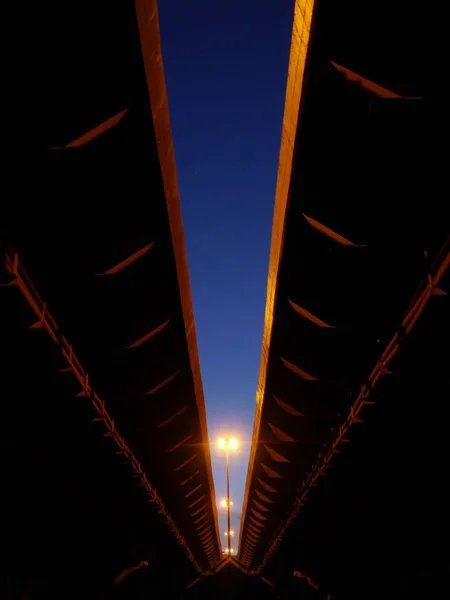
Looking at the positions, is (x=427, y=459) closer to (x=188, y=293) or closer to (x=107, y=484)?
(x=188, y=293)

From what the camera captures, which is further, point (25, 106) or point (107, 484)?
point (107, 484)

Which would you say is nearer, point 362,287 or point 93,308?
point 362,287

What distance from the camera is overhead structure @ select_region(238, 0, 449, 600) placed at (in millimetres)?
2881

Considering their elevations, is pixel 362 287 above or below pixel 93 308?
below

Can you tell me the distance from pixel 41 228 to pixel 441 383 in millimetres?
4875

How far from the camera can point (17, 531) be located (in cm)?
817

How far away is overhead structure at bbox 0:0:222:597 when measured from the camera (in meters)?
2.92

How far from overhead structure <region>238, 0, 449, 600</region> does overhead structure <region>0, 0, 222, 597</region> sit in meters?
1.10

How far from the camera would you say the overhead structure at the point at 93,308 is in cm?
292

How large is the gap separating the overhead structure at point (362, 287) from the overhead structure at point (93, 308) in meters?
1.10

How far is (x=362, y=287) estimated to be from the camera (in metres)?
4.71

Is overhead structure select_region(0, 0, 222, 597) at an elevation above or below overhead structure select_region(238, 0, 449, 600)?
above

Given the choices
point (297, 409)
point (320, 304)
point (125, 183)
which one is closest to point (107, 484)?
point (297, 409)

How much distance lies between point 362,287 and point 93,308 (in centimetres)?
305
